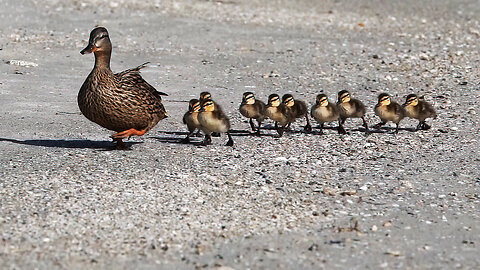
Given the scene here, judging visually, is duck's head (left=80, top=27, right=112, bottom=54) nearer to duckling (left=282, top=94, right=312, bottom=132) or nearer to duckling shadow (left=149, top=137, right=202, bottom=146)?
duckling shadow (left=149, top=137, right=202, bottom=146)

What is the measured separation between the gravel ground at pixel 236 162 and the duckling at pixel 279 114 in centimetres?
17

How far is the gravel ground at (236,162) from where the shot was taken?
613cm

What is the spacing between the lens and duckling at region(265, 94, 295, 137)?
9.77 m

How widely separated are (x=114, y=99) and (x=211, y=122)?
1.19 metres

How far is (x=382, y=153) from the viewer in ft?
29.8

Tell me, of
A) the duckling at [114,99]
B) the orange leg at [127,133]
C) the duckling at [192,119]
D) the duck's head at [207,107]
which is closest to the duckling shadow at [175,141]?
the duckling at [192,119]

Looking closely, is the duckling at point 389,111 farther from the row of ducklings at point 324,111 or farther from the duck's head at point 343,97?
the duck's head at point 343,97

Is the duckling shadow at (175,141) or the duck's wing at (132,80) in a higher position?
the duck's wing at (132,80)

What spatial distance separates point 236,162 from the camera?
8.41 m

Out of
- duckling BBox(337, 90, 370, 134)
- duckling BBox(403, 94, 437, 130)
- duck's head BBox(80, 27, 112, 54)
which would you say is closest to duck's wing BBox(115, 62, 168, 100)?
duck's head BBox(80, 27, 112, 54)

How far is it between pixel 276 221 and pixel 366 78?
22.2ft

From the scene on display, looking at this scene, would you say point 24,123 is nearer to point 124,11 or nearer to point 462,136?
point 462,136

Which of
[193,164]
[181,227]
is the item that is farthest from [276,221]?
[193,164]

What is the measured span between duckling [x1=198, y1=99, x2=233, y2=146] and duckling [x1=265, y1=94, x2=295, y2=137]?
30.0 inches
